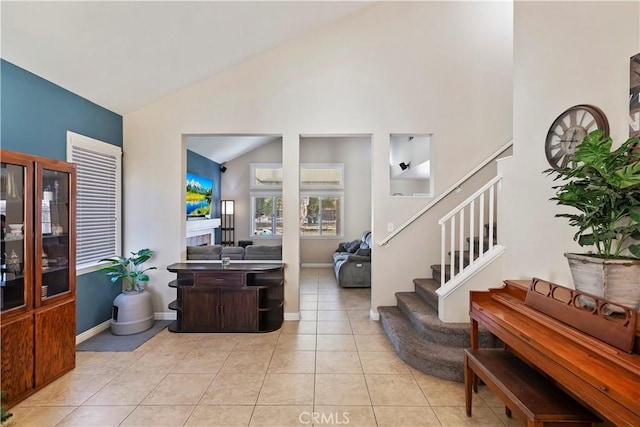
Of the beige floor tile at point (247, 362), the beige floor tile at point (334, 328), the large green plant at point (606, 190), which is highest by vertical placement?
the large green plant at point (606, 190)

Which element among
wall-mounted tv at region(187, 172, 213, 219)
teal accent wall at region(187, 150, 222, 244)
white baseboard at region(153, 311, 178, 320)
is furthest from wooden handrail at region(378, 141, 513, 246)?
teal accent wall at region(187, 150, 222, 244)

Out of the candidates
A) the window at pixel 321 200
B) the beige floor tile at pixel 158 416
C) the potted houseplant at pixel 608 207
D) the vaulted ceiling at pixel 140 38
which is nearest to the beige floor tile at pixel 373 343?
the beige floor tile at pixel 158 416

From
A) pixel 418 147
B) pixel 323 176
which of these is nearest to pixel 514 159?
pixel 418 147

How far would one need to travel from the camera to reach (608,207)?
1537 millimetres

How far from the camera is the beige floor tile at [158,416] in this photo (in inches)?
82.0

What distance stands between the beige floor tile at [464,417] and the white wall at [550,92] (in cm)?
113

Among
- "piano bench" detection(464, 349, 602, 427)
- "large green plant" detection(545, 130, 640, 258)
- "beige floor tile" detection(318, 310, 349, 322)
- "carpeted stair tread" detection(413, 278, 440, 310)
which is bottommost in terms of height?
"beige floor tile" detection(318, 310, 349, 322)

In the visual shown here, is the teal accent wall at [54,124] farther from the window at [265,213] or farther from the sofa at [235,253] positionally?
the window at [265,213]

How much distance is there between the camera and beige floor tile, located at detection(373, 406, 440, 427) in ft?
6.80

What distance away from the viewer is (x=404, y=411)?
2.21 metres

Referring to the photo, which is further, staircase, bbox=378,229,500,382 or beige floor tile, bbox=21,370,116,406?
staircase, bbox=378,229,500,382

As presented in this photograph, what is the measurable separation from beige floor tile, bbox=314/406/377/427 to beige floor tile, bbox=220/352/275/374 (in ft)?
2.57

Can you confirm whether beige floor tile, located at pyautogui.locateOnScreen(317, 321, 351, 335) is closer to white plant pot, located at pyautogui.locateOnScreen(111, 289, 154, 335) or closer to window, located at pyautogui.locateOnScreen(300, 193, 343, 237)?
white plant pot, located at pyautogui.locateOnScreen(111, 289, 154, 335)

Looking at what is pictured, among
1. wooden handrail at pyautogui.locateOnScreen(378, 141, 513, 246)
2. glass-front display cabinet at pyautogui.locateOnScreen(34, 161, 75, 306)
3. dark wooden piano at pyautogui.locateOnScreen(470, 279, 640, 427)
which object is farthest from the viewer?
wooden handrail at pyautogui.locateOnScreen(378, 141, 513, 246)
